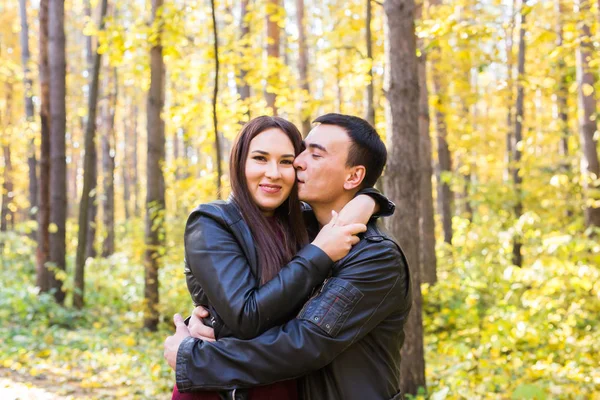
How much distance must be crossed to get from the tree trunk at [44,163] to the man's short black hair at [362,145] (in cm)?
896

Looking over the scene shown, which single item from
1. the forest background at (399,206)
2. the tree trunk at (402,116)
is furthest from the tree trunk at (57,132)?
the tree trunk at (402,116)

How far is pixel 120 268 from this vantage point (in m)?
14.9

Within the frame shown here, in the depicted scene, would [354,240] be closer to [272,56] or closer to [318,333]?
[318,333]

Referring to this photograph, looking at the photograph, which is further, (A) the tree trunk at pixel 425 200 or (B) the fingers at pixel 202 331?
(A) the tree trunk at pixel 425 200

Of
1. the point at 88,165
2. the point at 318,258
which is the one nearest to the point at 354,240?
the point at 318,258

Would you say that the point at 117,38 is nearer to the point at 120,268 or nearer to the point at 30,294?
the point at 30,294

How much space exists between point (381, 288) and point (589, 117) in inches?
325

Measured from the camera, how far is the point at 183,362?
8.02 feet

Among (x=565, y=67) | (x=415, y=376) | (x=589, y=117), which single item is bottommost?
(x=415, y=376)

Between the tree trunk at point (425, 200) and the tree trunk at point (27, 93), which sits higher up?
the tree trunk at point (27, 93)

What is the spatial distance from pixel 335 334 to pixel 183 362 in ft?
2.13

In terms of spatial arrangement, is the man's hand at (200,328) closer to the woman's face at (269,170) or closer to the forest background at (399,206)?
the woman's face at (269,170)

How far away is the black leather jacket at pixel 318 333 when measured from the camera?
2.31 metres

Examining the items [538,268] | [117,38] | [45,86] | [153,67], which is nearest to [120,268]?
[45,86]
